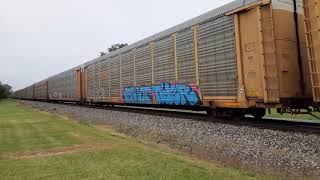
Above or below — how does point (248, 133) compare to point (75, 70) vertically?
below

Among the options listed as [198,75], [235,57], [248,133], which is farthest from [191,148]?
[198,75]

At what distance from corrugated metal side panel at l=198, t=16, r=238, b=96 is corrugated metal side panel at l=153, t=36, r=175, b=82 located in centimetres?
290

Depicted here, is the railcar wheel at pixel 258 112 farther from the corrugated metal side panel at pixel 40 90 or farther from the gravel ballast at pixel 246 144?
the corrugated metal side panel at pixel 40 90

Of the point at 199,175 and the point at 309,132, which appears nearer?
the point at 199,175

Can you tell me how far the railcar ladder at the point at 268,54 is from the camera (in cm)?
1176

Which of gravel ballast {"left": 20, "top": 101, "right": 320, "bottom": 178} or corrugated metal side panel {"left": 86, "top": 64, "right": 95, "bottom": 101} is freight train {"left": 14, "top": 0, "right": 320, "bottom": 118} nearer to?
gravel ballast {"left": 20, "top": 101, "right": 320, "bottom": 178}

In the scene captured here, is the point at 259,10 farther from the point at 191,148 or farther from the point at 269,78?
the point at 191,148

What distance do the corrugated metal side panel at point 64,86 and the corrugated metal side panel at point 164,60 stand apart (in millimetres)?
21464

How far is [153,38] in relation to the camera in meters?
20.8

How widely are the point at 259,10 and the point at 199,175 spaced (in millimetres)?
7259

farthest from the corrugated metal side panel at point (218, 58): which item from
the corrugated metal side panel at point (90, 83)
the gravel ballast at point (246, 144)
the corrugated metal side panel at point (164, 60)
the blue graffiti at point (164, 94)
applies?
the corrugated metal side panel at point (90, 83)

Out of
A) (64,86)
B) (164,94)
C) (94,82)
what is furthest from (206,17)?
(64,86)

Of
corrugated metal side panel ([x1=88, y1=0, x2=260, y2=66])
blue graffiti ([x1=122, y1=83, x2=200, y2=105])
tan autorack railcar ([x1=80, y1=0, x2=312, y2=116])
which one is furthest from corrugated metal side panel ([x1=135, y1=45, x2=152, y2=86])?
corrugated metal side panel ([x1=88, y1=0, x2=260, y2=66])

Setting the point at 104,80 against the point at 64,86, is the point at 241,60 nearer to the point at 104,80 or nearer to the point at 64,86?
the point at 104,80
